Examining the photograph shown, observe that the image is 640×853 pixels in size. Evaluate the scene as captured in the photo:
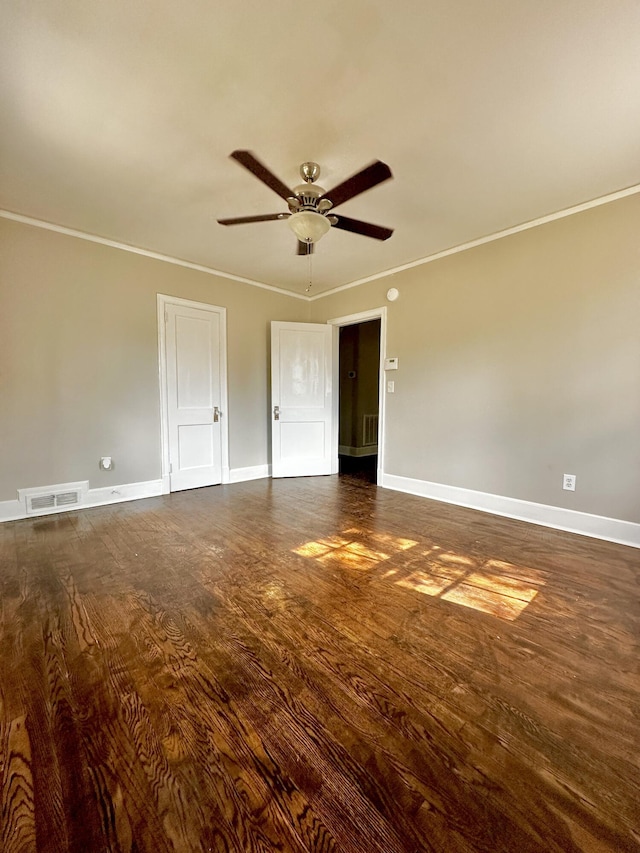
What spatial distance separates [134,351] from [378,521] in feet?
10.0

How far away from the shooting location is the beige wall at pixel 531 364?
8.91 ft

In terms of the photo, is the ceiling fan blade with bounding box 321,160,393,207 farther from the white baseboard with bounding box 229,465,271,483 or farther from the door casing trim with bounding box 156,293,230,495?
the white baseboard with bounding box 229,465,271,483

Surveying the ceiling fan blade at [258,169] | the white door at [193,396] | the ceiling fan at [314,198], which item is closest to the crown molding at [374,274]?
the white door at [193,396]

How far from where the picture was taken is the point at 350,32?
5.07 ft

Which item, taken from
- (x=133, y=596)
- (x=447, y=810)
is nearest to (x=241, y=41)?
(x=133, y=596)

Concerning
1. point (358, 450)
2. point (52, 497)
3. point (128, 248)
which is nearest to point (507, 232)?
point (128, 248)

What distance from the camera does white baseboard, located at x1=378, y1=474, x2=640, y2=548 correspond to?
2.74 meters

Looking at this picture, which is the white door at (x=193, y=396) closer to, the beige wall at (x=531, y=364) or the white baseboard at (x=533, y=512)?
the beige wall at (x=531, y=364)

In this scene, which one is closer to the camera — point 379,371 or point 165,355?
point 165,355

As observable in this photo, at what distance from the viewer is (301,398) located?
4.95 meters

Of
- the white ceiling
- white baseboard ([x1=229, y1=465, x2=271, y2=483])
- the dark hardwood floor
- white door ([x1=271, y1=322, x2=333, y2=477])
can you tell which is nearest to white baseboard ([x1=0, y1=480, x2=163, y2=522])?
the dark hardwood floor

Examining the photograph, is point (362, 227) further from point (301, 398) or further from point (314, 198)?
point (301, 398)

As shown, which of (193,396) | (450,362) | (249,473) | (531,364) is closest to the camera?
(531,364)

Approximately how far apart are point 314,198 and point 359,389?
434cm
